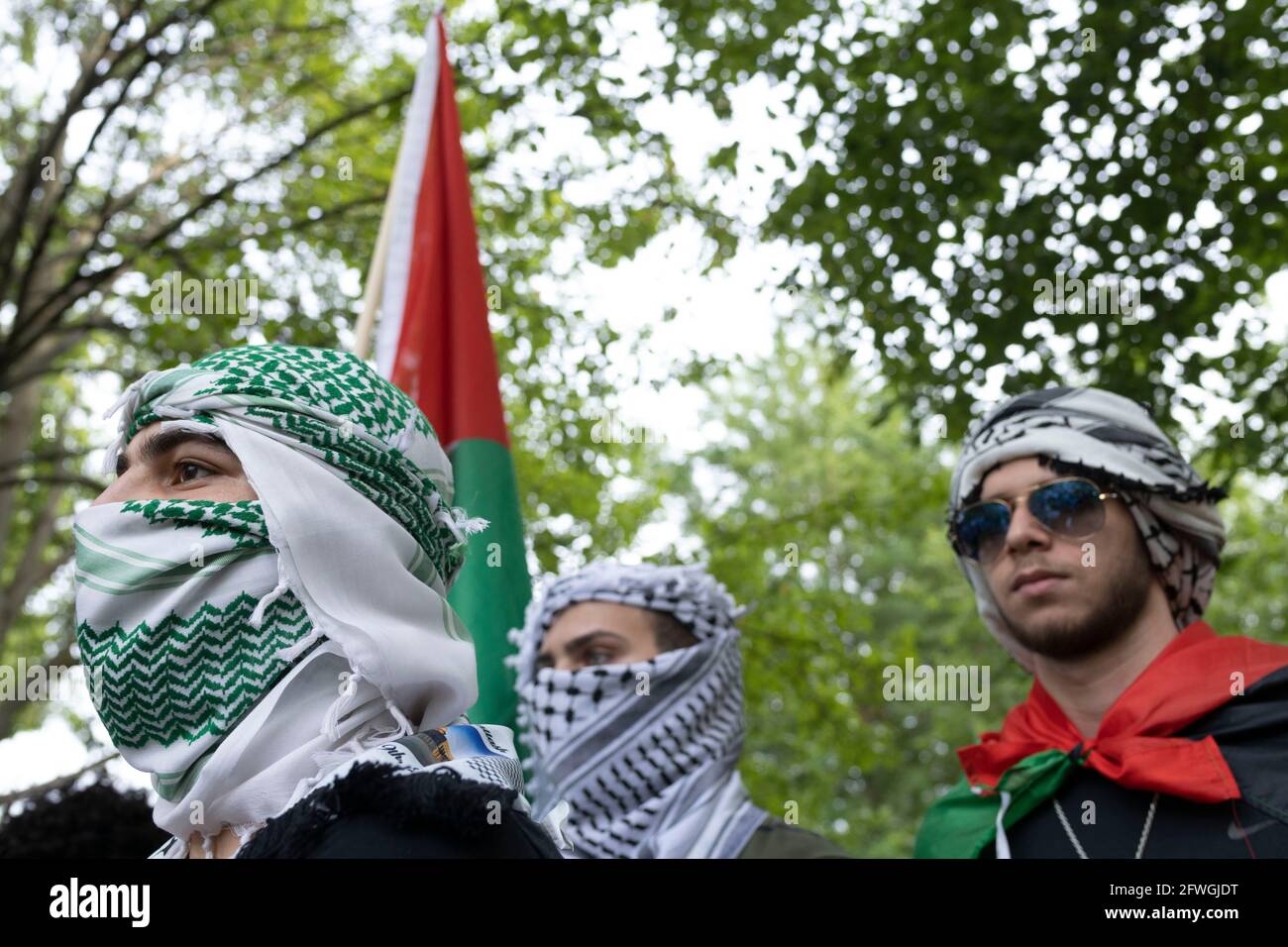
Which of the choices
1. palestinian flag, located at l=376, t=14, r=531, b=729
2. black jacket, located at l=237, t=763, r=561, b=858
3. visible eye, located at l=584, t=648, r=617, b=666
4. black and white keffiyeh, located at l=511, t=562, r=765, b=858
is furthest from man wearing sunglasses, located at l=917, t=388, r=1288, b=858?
black jacket, located at l=237, t=763, r=561, b=858

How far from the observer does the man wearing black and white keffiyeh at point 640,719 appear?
3.45 meters

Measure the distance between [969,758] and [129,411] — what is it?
2.32 meters

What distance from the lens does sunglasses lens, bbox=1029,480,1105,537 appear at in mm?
3092

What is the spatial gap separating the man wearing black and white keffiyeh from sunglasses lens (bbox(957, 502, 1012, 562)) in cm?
87

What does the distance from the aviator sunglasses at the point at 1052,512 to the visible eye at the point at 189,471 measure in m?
2.08

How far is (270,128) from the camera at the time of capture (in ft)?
35.6

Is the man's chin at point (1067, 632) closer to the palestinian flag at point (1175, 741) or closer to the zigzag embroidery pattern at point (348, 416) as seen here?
the palestinian flag at point (1175, 741)

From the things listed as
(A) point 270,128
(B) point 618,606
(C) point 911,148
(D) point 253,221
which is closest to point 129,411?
(B) point 618,606

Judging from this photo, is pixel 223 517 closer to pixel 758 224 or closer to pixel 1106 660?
pixel 1106 660

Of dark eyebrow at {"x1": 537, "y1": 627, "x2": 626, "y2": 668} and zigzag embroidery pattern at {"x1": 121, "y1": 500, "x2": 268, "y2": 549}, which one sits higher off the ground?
dark eyebrow at {"x1": 537, "y1": 627, "x2": 626, "y2": 668}

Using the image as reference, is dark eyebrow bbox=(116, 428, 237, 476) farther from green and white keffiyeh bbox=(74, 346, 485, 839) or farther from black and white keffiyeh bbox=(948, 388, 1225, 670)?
black and white keffiyeh bbox=(948, 388, 1225, 670)

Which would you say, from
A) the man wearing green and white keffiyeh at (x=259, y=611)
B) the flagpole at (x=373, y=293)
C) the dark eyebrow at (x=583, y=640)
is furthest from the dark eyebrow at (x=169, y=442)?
the flagpole at (x=373, y=293)

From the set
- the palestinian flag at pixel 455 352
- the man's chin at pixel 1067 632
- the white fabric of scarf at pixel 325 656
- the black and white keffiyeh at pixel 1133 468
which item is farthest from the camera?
the palestinian flag at pixel 455 352

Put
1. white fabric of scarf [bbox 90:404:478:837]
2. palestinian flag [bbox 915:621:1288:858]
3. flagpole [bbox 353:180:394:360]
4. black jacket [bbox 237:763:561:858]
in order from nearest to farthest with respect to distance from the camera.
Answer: black jacket [bbox 237:763:561:858] → white fabric of scarf [bbox 90:404:478:837] → palestinian flag [bbox 915:621:1288:858] → flagpole [bbox 353:180:394:360]
